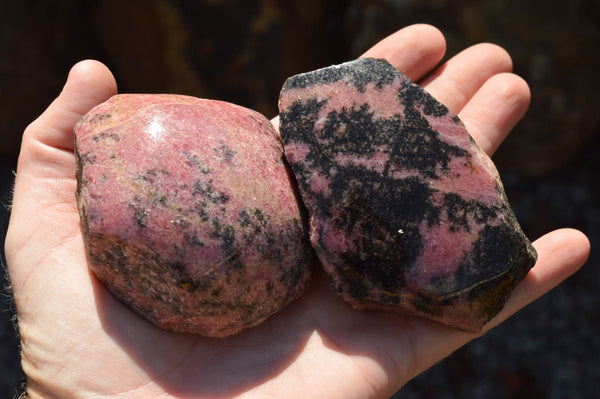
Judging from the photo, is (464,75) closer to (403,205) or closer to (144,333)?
(403,205)

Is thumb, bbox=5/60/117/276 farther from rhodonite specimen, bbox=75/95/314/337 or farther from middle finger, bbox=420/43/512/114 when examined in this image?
middle finger, bbox=420/43/512/114

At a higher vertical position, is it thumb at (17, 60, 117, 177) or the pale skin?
thumb at (17, 60, 117, 177)

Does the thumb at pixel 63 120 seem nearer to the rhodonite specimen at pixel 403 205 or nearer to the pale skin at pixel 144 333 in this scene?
the pale skin at pixel 144 333

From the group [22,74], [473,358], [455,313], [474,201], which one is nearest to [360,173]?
[474,201]

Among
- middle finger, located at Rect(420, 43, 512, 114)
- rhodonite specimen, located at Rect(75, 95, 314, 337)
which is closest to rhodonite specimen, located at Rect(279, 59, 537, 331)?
rhodonite specimen, located at Rect(75, 95, 314, 337)

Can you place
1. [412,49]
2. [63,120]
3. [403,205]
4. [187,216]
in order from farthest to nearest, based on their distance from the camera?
[412,49], [63,120], [403,205], [187,216]

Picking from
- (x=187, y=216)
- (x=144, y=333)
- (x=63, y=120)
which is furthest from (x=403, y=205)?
(x=63, y=120)

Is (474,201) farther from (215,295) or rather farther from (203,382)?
(203,382)
